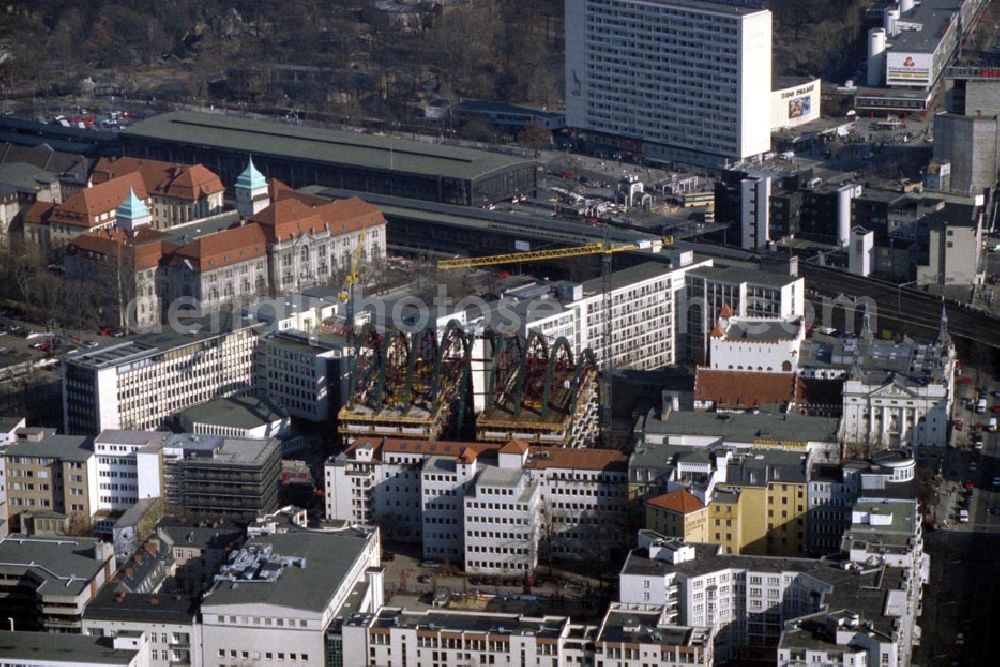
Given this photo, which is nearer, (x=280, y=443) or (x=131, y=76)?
(x=280, y=443)

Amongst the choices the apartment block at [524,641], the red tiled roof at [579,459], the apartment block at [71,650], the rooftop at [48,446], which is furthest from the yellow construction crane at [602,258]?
the apartment block at [71,650]

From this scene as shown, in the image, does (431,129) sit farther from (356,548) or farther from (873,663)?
(873,663)

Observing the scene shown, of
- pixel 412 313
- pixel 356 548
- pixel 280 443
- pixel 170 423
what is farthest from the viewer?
pixel 412 313

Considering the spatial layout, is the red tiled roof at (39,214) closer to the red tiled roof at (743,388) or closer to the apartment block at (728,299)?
the apartment block at (728,299)

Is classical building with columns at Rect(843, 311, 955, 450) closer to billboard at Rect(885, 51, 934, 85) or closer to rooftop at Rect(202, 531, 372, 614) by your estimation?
rooftop at Rect(202, 531, 372, 614)

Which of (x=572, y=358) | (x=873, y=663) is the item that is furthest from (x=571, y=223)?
(x=873, y=663)

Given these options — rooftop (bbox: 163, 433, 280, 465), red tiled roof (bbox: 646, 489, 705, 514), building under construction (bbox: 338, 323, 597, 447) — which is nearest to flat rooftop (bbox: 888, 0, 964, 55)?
building under construction (bbox: 338, 323, 597, 447)
